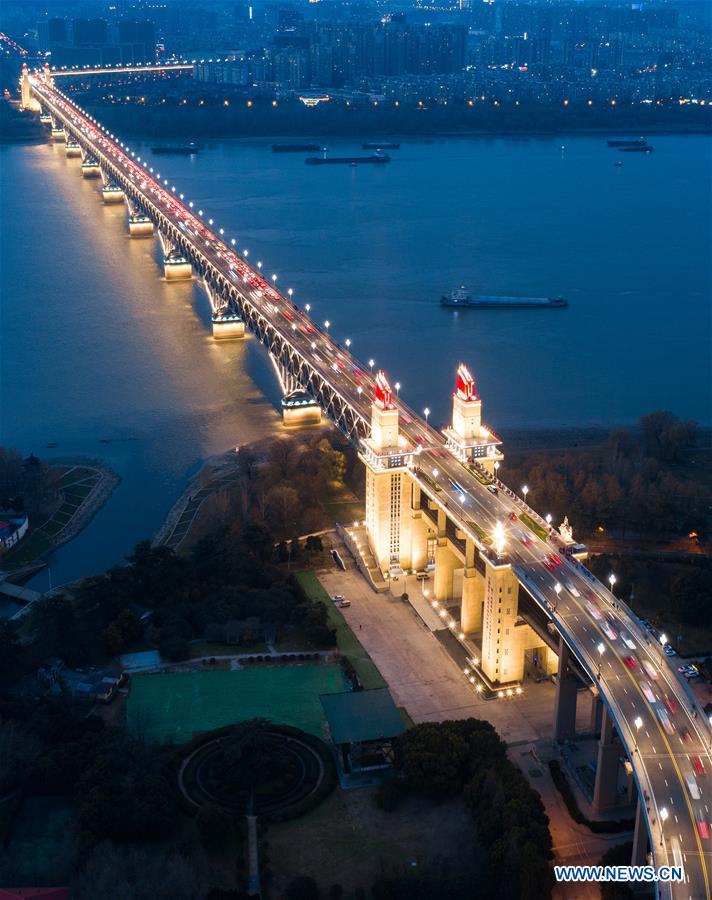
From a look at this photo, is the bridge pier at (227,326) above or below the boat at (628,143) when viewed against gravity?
below

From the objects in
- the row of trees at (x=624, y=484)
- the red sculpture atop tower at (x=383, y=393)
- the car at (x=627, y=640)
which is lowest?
the row of trees at (x=624, y=484)

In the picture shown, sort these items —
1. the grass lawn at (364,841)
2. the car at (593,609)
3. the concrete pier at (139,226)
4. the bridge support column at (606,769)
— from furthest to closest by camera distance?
1. the concrete pier at (139,226)
2. the car at (593,609)
3. the bridge support column at (606,769)
4. the grass lawn at (364,841)

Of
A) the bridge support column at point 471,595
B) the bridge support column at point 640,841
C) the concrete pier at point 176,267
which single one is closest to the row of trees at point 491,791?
the bridge support column at point 640,841

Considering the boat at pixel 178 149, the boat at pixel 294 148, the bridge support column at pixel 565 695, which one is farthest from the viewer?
the boat at pixel 294 148

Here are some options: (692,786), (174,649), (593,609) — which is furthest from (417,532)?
(692,786)

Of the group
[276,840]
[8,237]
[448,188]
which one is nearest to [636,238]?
[448,188]

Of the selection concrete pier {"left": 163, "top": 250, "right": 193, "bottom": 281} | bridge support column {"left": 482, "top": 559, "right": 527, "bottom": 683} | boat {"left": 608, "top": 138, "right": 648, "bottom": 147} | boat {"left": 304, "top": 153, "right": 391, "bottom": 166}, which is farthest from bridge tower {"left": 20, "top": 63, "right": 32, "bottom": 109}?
bridge support column {"left": 482, "top": 559, "right": 527, "bottom": 683}

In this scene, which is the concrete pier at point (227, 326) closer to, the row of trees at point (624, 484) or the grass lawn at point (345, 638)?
the row of trees at point (624, 484)
